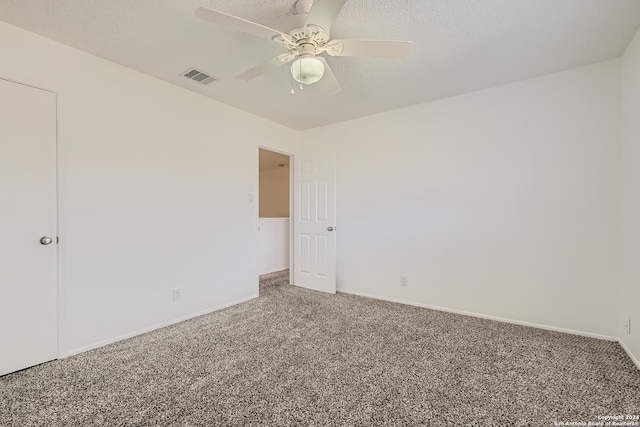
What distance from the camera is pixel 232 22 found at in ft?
4.88

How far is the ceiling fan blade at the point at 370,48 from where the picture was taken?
1.59 meters

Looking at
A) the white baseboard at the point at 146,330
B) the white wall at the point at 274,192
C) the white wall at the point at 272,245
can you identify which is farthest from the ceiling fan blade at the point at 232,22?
the white wall at the point at 274,192

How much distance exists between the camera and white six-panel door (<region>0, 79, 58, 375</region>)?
192cm

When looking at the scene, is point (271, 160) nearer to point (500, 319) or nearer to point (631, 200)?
point (500, 319)

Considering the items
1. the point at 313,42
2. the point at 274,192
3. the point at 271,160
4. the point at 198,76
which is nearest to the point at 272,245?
the point at 271,160

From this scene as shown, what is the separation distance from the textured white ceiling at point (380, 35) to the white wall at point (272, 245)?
2.75 metres

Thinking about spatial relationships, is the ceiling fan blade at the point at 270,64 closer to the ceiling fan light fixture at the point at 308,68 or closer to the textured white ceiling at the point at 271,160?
the ceiling fan light fixture at the point at 308,68

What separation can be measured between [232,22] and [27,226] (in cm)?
207

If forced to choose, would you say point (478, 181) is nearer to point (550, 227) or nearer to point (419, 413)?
point (550, 227)

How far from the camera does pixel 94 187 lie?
233cm

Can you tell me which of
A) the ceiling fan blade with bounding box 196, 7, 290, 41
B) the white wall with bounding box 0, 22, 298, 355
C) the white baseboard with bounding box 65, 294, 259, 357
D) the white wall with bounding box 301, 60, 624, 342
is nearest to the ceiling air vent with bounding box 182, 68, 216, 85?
the white wall with bounding box 0, 22, 298, 355

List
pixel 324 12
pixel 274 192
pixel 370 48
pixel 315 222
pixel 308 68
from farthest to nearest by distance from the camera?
pixel 274 192, pixel 315 222, pixel 308 68, pixel 370 48, pixel 324 12

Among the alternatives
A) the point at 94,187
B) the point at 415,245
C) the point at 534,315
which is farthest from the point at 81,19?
the point at 534,315

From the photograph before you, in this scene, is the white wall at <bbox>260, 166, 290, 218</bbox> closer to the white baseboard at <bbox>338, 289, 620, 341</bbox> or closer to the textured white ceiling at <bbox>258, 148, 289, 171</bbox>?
the textured white ceiling at <bbox>258, 148, 289, 171</bbox>
